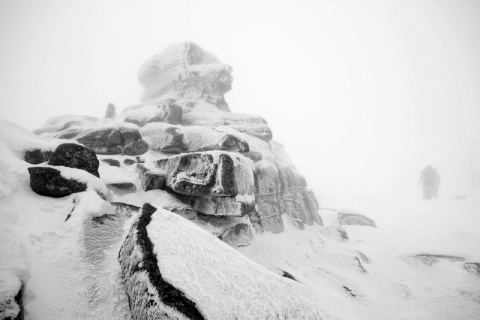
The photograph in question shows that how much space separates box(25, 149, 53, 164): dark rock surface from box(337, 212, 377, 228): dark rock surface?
22.8m

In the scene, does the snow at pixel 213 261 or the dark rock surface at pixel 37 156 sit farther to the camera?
the dark rock surface at pixel 37 156

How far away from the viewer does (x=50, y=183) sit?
18.5 ft

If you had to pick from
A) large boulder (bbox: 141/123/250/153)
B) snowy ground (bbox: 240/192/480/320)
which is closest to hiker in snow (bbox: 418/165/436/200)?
snowy ground (bbox: 240/192/480/320)

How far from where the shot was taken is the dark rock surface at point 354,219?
1994 centimetres

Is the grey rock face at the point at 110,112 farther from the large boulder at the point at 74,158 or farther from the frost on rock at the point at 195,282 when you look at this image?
the frost on rock at the point at 195,282

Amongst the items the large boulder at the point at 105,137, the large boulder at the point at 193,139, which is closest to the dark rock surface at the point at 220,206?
the large boulder at the point at 193,139

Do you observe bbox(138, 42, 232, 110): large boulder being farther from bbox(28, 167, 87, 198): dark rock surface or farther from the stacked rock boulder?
bbox(28, 167, 87, 198): dark rock surface

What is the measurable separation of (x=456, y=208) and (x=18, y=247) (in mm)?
36591

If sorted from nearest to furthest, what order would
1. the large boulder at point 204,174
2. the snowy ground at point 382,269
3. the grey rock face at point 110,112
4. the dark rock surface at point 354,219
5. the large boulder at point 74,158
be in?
the large boulder at point 74,158
the snowy ground at point 382,269
the large boulder at point 204,174
the grey rock face at point 110,112
the dark rock surface at point 354,219

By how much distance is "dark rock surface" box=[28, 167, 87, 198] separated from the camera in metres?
5.52

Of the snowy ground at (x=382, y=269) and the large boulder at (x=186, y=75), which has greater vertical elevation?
the large boulder at (x=186, y=75)

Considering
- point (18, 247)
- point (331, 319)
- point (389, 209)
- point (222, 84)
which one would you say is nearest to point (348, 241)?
point (331, 319)

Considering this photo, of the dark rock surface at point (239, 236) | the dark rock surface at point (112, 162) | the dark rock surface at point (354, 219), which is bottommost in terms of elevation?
the dark rock surface at point (354, 219)

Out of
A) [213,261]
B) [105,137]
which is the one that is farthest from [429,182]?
[105,137]
